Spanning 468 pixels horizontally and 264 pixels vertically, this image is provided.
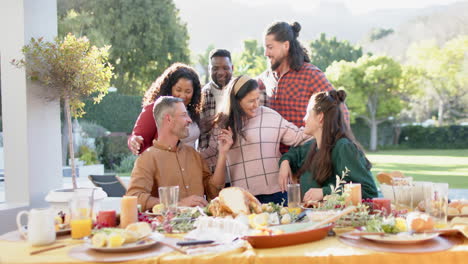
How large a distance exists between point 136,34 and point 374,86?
66.2 ft

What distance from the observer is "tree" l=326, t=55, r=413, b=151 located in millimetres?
39688

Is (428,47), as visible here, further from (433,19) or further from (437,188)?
(437,188)

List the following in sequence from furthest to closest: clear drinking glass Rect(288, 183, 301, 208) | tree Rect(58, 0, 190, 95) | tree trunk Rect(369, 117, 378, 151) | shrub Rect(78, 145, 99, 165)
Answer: tree trunk Rect(369, 117, 378, 151)
tree Rect(58, 0, 190, 95)
shrub Rect(78, 145, 99, 165)
clear drinking glass Rect(288, 183, 301, 208)

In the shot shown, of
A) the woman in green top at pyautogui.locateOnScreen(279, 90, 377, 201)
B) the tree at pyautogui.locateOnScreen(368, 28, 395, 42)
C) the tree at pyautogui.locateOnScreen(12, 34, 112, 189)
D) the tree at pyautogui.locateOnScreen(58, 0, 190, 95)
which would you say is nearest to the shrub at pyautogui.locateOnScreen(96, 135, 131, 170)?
the tree at pyautogui.locateOnScreen(58, 0, 190, 95)

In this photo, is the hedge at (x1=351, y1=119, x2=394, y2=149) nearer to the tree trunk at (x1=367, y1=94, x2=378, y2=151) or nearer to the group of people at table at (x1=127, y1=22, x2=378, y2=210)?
the tree trunk at (x1=367, y1=94, x2=378, y2=151)

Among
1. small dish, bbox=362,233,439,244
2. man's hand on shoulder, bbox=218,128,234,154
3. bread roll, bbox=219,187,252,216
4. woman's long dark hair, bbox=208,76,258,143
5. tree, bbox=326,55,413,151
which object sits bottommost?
small dish, bbox=362,233,439,244

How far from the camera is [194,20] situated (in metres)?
90.5

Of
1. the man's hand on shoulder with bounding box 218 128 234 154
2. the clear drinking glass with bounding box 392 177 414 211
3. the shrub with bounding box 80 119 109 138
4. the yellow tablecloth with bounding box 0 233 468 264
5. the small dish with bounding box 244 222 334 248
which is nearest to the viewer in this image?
the yellow tablecloth with bounding box 0 233 468 264

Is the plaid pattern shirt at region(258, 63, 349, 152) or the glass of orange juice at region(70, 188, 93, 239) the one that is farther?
the plaid pattern shirt at region(258, 63, 349, 152)

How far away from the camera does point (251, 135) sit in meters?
3.50

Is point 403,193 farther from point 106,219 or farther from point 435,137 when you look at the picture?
point 435,137

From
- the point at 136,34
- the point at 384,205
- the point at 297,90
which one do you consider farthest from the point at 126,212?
the point at 136,34

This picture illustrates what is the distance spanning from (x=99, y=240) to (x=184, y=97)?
6.25ft

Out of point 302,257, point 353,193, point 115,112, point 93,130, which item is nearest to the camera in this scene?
point 302,257
